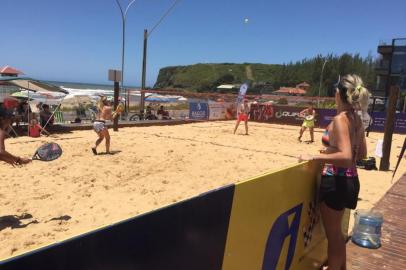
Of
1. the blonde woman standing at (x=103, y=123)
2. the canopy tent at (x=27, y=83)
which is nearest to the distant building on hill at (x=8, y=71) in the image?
the canopy tent at (x=27, y=83)

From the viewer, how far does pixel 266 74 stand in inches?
5659

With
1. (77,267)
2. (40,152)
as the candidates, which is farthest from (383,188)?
(77,267)

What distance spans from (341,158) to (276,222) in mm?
566

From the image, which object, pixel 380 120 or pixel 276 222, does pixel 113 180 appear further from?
pixel 380 120

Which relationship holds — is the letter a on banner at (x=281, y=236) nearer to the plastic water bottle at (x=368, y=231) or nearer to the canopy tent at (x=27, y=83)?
A: the plastic water bottle at (x=368, y=231)

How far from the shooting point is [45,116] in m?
13.1

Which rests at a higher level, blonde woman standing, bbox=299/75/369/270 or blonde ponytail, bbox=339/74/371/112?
blonde ponytail, bbox=339/74/371/112

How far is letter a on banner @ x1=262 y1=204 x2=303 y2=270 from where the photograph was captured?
2.43m

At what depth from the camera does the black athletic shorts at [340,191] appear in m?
2.60

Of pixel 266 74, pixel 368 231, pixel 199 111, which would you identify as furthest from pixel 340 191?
pixel 266 74

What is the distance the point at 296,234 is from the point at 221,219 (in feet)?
3.61

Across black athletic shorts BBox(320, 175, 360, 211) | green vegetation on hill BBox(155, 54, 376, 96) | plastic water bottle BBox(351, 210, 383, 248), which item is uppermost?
green vegetation on hill BBox(155, 54, 376, 96)

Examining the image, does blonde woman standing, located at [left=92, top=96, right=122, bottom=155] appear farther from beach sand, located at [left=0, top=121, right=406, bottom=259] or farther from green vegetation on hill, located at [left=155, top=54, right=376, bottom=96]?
green vegetation on hill, located at [left=155, top=54, right=376, bottom=96]

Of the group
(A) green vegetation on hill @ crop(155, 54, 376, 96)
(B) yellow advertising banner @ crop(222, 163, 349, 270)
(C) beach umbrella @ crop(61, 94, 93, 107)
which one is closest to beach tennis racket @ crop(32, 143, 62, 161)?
(B) yellow advertising banner @ crop(222, 163, 349, 270)
